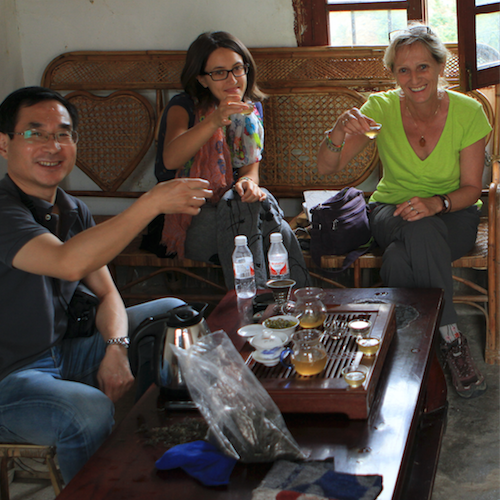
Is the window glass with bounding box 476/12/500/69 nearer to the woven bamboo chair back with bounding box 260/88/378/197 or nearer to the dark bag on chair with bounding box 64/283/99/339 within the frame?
the woven bamboo chair back with bounding box 260/88/378/197

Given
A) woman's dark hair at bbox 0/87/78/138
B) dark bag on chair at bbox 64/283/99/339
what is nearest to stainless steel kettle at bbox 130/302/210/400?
dark bag on chair at bbox 64/283/99/339

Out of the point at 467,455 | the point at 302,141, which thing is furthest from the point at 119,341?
the point at 302,141

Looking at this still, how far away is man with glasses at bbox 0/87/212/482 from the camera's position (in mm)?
1376

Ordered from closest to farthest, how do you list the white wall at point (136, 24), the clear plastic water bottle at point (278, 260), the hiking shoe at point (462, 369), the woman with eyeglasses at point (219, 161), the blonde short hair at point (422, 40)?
1. the clear plastic water bottle at point (278, 260)
2. the hiking shoe at point (462, 369)
3. the blonde short hair at point (422, 40)
4. the woman with eyeglasses at point (219, 161)
5. the white wall at point (136, 24)

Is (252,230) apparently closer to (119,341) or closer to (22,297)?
(119,341)

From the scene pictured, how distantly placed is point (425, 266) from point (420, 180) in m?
0.43

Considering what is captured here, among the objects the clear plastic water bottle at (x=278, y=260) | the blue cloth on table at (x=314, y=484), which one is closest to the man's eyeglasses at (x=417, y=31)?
the clear plastic water bottle at (x=278, y=260)

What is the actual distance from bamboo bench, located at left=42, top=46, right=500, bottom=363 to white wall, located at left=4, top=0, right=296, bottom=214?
94mm

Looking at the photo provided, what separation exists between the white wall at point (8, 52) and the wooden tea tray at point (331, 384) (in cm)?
249

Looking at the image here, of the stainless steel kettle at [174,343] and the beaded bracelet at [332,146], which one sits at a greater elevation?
the beaded bracelet at [332,146]

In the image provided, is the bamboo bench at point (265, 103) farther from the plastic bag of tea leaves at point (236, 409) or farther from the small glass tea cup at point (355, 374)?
the plastic bag of tea leaves at point (236, 409)

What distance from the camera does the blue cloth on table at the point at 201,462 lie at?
3.43ft

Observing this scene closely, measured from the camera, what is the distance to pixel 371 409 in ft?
4.08

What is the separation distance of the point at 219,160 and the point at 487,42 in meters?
1.31
